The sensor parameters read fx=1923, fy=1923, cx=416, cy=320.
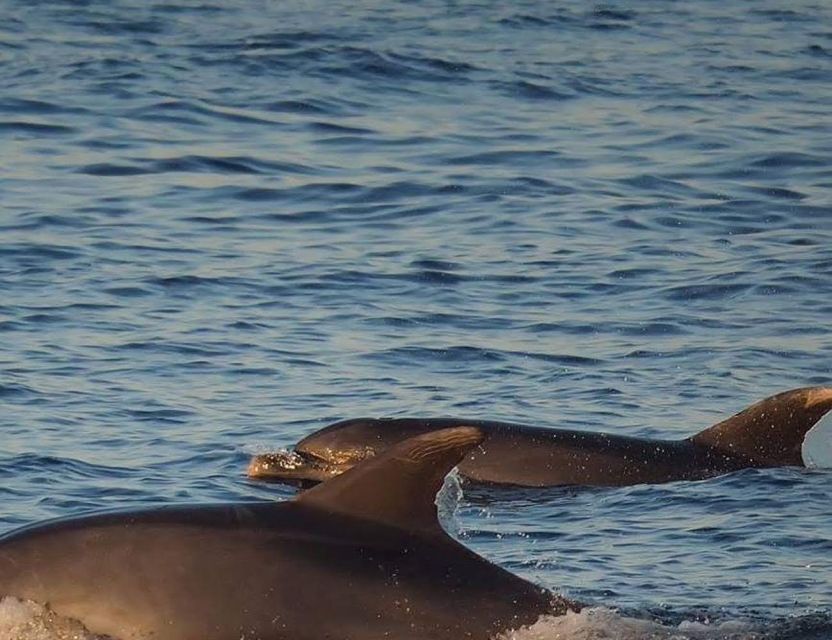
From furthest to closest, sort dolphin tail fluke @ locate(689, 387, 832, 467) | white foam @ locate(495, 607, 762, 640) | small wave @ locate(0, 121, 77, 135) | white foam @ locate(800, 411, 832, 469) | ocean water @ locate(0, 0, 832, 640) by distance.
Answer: small wave @ locate(0, 121, 77, 135), white foam @ locate(800, 411, 832, 469), dolphin tail fluke @ locate(689, 387, 832, 467), ocean water @ locate(0, 0, 832, 640), white foam @ locate(495, 607, 762, 640)

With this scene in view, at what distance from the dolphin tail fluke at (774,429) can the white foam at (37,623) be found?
21.4ft

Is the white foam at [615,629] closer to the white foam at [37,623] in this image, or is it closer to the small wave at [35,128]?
the white foam at [37,623]

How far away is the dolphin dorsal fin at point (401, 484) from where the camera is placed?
853cm

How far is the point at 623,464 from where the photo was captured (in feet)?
45.2

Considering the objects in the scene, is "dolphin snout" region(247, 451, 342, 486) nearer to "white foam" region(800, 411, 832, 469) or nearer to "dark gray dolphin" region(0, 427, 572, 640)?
"white foam" region(800, 411, 832, 469)

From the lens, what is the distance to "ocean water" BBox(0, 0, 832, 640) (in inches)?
499

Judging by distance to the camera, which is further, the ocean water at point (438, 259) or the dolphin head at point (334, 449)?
the dolphin head at point (334, 449)

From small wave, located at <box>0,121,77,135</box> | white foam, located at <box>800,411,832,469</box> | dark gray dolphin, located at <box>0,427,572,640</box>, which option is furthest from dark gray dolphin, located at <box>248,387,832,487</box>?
small wave, located at <box>0,121,77,135</box>

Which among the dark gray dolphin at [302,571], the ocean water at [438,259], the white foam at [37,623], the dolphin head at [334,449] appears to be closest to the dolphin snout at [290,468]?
the dolphin head at [334,449]

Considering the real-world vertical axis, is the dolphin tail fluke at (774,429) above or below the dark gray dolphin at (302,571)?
below

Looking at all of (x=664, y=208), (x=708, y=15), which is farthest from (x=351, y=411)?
(x=708, y=15)

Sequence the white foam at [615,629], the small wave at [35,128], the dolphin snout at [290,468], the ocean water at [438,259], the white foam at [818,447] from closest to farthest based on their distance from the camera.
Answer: the white foam at [615,629]
the ocean water at [438,259]
the dolphin snout at [290,468]
the white foam at [818,447]
the small wave at [35,128]

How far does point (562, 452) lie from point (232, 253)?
7360mm

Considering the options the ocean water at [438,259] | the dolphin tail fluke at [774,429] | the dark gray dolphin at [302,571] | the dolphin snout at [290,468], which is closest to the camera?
the dark gray dolphin at [302,571]
